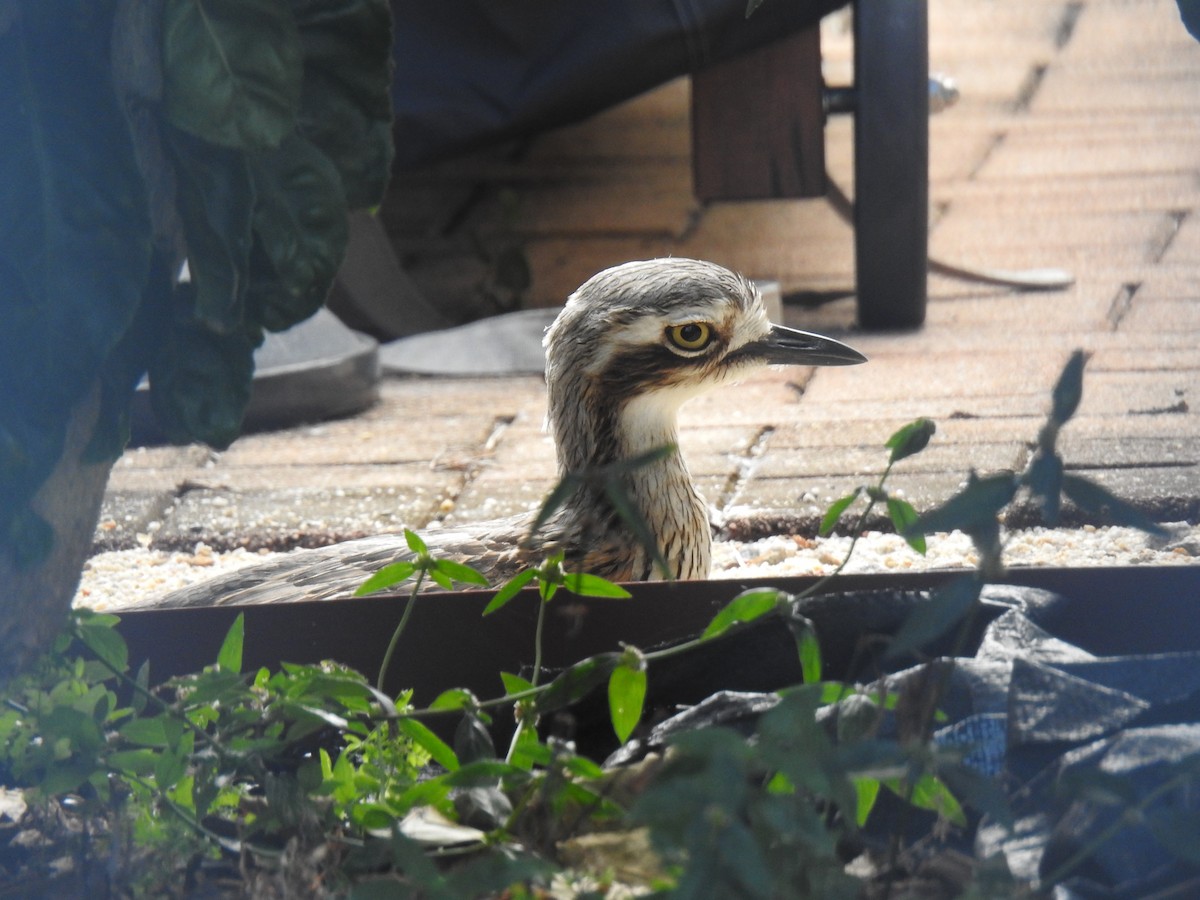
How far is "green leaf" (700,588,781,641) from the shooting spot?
148cm

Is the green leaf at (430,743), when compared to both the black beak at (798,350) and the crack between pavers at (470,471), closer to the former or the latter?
the black beak at (798,350)

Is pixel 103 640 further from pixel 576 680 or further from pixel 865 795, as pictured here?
pixel 865 795

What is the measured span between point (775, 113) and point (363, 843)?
3.94 m

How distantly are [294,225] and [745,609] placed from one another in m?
0.70

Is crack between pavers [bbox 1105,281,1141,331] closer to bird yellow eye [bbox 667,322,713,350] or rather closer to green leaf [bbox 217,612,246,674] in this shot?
bird yellow eye [bbox 667,322,713,350]

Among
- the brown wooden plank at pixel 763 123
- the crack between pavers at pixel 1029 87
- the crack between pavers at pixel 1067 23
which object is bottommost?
the brown wooden plank at pixel 763 123

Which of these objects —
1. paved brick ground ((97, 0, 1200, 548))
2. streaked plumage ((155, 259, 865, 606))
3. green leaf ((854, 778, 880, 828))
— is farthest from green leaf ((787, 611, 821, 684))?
paved brick ground ((97, 0, 1200, 548))

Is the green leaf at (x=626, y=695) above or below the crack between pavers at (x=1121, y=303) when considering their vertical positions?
below

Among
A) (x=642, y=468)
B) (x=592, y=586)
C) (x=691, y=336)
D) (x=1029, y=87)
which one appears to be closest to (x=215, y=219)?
(x=592, y=586)

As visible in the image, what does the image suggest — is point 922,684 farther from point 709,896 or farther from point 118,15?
point 118,15

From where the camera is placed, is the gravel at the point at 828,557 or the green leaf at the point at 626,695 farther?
the gravel at the point at 828,557

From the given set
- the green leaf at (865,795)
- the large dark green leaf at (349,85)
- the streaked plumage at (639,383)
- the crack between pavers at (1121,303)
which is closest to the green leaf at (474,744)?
the green leaf at (865,795)

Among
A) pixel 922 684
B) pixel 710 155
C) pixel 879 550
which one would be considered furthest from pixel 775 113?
pixel 922 684

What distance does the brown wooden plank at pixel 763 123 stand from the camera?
499 cm
